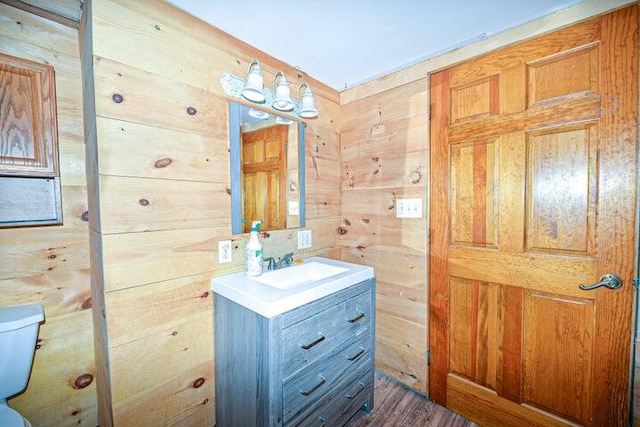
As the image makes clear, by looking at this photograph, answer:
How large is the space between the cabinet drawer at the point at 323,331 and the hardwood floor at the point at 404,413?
0.57m

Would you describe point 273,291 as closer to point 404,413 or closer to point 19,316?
point 19,316

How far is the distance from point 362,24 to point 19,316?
2045mm

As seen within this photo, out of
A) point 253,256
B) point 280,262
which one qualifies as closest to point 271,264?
point 280,262

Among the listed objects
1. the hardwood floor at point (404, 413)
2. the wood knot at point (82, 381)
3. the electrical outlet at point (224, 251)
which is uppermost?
the electrical outlet at point (224, 251)

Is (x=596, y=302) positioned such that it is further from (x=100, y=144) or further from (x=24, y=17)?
(x=24, y=17)

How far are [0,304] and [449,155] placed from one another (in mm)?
2339

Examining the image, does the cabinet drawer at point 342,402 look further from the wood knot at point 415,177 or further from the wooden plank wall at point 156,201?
the wood knot at point 415,177

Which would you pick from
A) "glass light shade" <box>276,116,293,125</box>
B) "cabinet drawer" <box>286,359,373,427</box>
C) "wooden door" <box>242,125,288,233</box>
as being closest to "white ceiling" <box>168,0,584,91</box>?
"glass light shade" <box>276,116,293,125</box>

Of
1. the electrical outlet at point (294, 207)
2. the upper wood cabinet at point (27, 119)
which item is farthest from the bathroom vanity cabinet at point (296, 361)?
the upper wood cabinet at point (27, 119)

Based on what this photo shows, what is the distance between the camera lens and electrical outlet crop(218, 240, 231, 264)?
1.40 meters

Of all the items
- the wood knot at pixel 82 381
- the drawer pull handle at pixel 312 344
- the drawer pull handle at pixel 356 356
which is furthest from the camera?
the drawer pull handle at pixel 356 356

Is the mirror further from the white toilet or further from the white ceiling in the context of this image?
the white toilet

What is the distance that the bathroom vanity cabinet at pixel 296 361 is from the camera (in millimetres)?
1053

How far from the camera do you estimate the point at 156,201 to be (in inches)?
46.8
